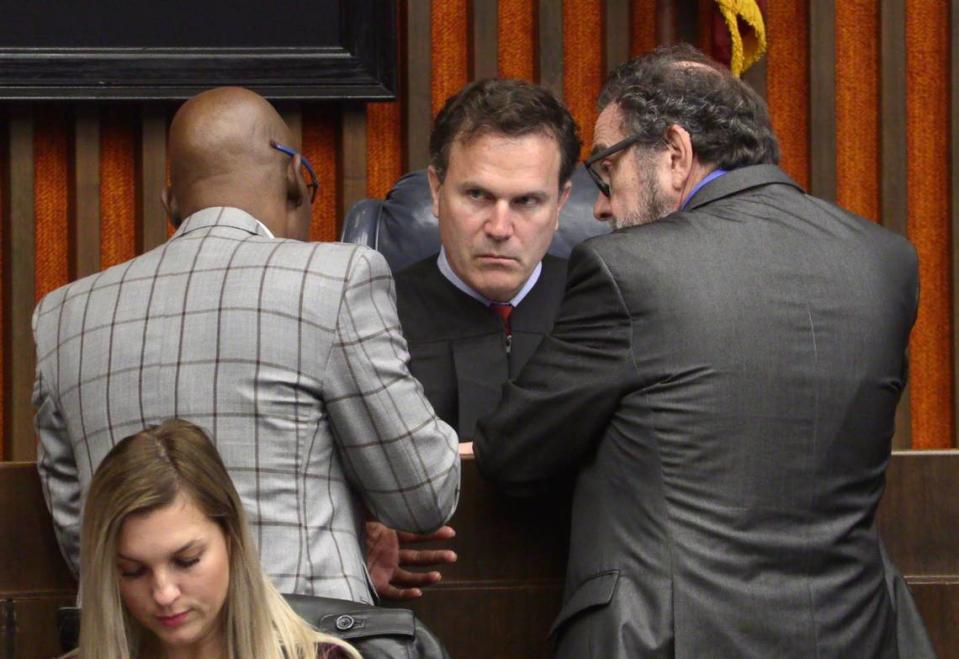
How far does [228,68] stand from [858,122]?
1.34 metres

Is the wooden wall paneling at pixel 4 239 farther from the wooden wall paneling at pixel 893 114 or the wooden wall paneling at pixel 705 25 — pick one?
the wooden wall paneling at pixel 893 114

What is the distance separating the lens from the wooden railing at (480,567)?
77.6 inches

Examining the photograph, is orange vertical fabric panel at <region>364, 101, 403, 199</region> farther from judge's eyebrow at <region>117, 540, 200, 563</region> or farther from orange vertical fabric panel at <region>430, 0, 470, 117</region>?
judge's eyebrow at <region>117, 540, 200, 563</region>

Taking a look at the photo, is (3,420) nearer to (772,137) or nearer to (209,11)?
(209,11)

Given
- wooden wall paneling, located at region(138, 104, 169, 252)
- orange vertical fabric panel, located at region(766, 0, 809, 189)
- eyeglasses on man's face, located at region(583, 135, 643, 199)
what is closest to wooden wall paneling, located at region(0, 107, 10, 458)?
wooden wall paneling, located at region(138, 104, 169, 252)

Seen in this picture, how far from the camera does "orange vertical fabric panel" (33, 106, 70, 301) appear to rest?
3.45 meters

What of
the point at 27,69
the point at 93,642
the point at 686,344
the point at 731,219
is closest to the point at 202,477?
the point at 93,642

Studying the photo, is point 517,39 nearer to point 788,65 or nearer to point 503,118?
point 788,65

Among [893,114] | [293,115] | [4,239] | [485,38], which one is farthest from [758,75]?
[4,239]

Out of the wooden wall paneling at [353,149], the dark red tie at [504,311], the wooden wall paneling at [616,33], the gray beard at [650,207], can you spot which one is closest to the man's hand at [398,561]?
the gray beard at [650,207]

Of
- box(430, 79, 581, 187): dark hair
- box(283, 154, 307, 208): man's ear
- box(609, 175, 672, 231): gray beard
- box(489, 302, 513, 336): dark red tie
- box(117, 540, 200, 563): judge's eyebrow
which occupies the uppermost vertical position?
box(430, 79, 581, 187): dark hair

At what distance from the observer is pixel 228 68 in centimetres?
336

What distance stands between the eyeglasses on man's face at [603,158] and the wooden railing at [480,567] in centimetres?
41

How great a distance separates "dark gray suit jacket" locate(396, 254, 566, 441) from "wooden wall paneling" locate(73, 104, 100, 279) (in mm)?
953
